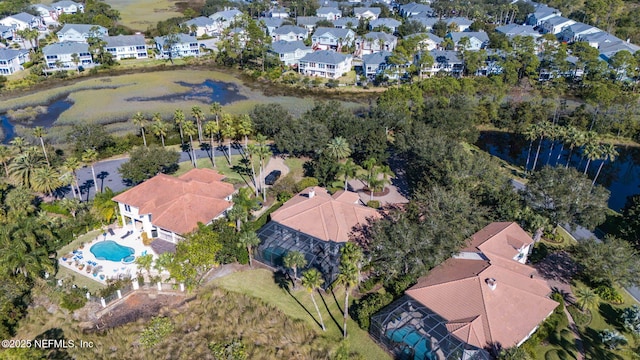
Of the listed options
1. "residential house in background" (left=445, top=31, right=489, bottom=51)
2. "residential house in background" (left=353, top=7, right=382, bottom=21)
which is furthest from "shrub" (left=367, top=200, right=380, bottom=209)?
"residential house in background" (left=353, top=7, right=382, bottom=21)

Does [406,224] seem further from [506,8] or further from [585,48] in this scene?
[506,8]

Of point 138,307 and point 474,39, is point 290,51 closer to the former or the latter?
point 474,39

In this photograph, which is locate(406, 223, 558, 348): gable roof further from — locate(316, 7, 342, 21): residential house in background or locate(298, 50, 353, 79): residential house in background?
locate(316, 7, 342, 21): residential house in background

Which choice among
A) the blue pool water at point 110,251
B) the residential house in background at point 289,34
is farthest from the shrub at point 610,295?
the residential house in background at point 289,34

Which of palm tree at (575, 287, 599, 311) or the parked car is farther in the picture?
the parked car

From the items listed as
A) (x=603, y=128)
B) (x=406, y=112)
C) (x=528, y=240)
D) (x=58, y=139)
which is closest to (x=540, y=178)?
(x=528, y=240)

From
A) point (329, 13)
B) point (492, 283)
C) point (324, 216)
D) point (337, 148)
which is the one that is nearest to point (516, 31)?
point (329, 13)

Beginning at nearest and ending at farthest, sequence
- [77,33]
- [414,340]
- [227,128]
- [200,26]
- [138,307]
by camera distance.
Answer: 1. [414,340]
2. [138,307]
3. [227,128]
4. [77,33]
5. [200,26]
